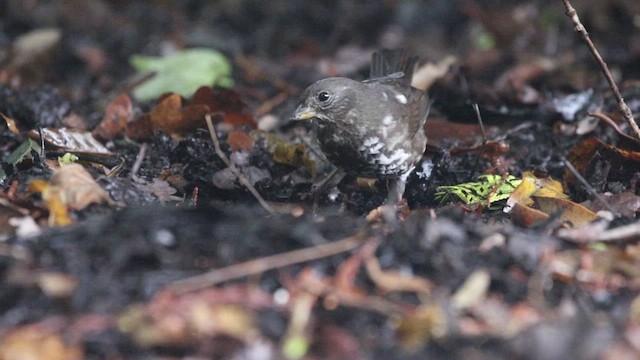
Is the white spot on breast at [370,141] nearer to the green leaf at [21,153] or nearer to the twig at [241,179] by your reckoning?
the twig at [241,179]

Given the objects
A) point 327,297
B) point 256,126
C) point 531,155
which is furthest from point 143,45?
point 327,297

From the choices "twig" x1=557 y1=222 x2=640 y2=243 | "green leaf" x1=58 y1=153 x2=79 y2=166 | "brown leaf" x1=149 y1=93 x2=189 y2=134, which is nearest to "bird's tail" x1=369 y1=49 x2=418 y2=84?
"brown leaf" x1=149 y1=93 x2=189 y2=134

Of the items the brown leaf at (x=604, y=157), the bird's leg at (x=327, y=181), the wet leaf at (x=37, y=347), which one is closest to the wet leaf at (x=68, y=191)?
the wet leaf at (x=37, y=347)

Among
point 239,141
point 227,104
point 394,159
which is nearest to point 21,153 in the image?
point 239,141

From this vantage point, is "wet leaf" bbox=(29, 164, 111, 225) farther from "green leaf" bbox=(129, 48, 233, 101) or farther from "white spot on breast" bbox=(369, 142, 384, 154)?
"green leaf" bbox=(129, 48, 233, 101)

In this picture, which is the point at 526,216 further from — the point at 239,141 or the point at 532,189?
the point at 239,141

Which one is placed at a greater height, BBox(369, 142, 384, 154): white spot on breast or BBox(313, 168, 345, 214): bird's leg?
BBox(369, 142, 384, 154): white spot on breast
